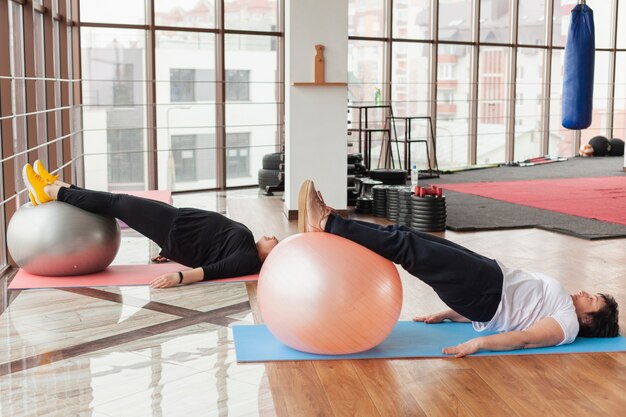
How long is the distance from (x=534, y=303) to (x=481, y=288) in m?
0.24

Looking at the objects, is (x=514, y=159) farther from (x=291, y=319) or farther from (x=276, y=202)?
(x=291, y=319)

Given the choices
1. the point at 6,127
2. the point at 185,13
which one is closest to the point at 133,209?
the point at 6,127

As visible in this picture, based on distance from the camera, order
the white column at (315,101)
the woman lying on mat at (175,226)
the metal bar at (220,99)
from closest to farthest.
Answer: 1. the woman lying on mat at (175,226)
2. the white column at (315,101)
3. the metal bar at (220,99)

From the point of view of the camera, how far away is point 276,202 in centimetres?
818

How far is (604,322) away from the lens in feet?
11.2

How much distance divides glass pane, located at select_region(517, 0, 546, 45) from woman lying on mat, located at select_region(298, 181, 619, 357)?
32.1 ft

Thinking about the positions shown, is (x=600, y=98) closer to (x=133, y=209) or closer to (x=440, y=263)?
(x=133, y=209)

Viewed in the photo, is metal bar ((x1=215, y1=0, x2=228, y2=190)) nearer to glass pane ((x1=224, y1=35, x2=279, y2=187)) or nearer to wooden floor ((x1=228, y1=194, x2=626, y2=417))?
glass pane ((x1=224, y1=35, x2=279, y2=187))

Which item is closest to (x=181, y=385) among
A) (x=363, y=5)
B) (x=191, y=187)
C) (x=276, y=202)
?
(x=276, y=202)

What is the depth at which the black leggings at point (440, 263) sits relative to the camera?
3.17m

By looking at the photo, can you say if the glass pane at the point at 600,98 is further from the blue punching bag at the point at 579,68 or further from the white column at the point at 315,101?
the blue punching bag at the point at 579,68

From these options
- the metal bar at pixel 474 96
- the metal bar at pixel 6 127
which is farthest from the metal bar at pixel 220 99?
the metal bar at pixel 6 127

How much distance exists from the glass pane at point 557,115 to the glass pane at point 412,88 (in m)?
2.65

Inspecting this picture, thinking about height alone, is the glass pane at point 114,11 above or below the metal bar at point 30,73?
above
